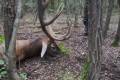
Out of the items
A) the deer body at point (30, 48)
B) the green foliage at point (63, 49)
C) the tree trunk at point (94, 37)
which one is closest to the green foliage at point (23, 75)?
the deer body at point (30, 48)

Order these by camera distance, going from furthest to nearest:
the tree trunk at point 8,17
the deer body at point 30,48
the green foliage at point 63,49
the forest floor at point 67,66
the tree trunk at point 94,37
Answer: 1. the green foliage at point 63,49
2. the deer body at point 30,48
3. the forest floor at point 67,66
4. the tree trunk at point 8,17
5. the tree trunk at point 94,37

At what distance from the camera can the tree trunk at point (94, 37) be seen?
566 cm

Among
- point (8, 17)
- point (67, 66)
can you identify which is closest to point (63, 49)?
point (67, 66)

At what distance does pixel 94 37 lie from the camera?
5766 mm

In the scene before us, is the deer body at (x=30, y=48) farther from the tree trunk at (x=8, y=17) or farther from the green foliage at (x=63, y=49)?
the tree trunk at (x=8, y=17)

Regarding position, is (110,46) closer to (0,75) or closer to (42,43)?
(42,43)

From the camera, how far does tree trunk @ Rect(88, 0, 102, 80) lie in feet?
18.6

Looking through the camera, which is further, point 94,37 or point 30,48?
point 30,48

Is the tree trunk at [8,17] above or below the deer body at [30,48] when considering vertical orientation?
above

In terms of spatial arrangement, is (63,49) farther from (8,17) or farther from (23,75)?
(8,17)

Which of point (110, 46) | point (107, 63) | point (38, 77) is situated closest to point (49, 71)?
point (38, 77)

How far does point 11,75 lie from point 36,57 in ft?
11.6

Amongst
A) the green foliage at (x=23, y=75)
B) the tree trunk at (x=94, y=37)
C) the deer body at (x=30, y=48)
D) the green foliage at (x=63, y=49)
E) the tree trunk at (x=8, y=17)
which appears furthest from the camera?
the green foliage at (x=63, y=49)

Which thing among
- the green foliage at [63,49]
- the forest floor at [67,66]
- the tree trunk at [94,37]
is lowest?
the forest floor at [67,66]
